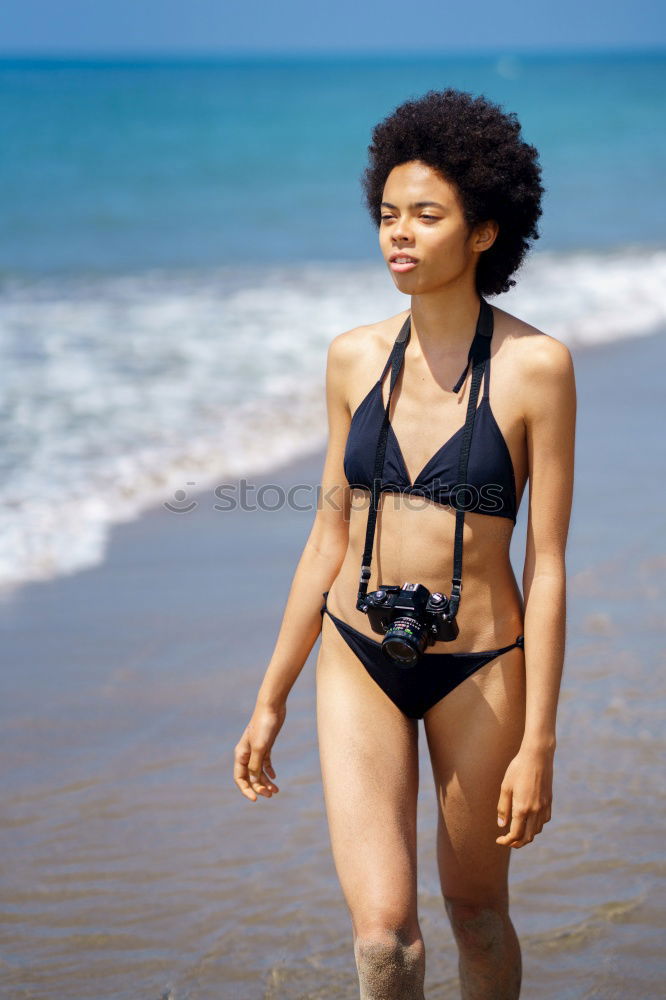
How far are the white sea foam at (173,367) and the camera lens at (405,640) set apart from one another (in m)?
3.59

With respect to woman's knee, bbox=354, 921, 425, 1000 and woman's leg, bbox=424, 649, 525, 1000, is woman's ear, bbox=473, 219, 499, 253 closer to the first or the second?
woman's leg, bbox=424, 649, 525, 1000

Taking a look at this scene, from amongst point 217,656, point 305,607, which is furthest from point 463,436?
point 217,656

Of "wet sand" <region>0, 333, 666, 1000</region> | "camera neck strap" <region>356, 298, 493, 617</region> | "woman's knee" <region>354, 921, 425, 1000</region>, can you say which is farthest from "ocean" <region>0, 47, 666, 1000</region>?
"camera neck strap" <region>356, 298, 493, 617</region>

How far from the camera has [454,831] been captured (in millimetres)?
2781

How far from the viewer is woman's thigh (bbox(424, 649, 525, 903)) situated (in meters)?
2.71

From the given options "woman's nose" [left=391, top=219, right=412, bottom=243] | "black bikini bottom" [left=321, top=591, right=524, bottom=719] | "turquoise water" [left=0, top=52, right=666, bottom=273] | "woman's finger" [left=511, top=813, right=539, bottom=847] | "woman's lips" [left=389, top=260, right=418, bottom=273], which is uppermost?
"turquoise water" [left=0, top=52, right=666, bottom=273]

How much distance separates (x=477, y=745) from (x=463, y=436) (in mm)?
666

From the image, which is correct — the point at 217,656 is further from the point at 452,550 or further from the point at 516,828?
the point at 516,828

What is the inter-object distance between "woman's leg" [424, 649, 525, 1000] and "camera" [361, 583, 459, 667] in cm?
14

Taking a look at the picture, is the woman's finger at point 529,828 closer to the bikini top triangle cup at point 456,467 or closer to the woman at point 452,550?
the woman at point 452,550

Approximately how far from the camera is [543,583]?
2662 millimetres

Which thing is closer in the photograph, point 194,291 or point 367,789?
point 367,789

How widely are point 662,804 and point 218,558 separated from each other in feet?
8.87

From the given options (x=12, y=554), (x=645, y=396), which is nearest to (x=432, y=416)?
(x=12, y=554)
